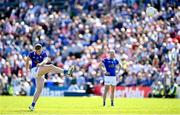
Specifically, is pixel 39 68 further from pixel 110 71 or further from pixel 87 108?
pixel 110 71

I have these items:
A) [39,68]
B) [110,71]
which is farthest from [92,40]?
[39,68]

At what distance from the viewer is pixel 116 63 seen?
107 feet

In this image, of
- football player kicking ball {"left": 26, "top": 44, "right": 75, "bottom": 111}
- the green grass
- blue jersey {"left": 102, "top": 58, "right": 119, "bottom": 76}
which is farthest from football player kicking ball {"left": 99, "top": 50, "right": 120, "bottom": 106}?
football player kicking ball {"left": 26, "top": 44, "right": 75, "bottom": 111}

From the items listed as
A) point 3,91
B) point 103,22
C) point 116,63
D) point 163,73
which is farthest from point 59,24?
point 116,63

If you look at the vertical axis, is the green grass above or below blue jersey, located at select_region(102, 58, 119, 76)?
below

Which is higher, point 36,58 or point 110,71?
point 36,58

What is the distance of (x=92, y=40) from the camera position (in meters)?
49.3

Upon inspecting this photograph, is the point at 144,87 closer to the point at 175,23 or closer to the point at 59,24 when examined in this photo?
the point at 175,23

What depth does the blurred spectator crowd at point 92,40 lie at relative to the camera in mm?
45344

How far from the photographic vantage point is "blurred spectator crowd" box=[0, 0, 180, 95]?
149ft

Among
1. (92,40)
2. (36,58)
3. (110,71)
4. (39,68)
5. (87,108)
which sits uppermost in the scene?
(92,40)

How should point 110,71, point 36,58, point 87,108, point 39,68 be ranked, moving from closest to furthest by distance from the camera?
point 39,68 → point 36,58 → point 87,108 → point 110,71

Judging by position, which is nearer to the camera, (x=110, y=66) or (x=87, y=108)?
(x=87, y=108)

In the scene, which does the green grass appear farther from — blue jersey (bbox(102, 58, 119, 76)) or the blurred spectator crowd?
the blurred spectator crowd
